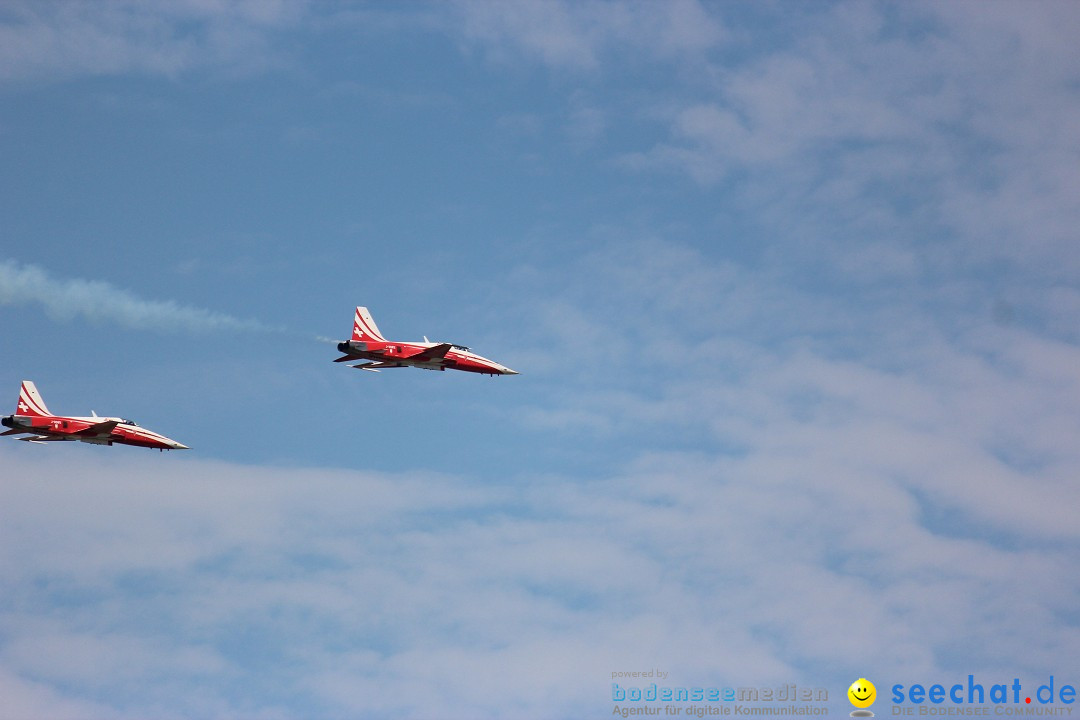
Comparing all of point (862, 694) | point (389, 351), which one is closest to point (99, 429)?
point (389, 351)

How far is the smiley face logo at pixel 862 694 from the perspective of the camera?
454 ft

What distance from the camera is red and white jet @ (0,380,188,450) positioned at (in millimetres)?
166500

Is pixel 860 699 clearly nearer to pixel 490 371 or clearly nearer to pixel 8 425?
pixel 490 371

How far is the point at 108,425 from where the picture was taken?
169125 mm

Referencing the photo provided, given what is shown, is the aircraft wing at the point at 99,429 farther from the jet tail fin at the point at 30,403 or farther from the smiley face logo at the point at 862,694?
the smiley face logo at the point at 862,694

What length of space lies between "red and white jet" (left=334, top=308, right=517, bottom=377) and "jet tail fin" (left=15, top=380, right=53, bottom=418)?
3329cm

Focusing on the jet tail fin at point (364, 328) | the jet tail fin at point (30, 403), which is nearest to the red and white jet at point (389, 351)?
the jet tail fin at point (364, 328)

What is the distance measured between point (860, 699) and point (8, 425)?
93363 mm

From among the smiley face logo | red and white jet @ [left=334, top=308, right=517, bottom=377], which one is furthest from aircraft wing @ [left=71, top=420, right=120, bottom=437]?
the smiley face logo

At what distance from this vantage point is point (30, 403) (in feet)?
551

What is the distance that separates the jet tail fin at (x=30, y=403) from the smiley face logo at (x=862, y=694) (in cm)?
9007

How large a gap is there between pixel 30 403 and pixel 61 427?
4.35 metres

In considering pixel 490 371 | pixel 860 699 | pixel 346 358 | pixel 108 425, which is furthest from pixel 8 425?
pixel 860 699

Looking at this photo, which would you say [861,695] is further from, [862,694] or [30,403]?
[30,403]
